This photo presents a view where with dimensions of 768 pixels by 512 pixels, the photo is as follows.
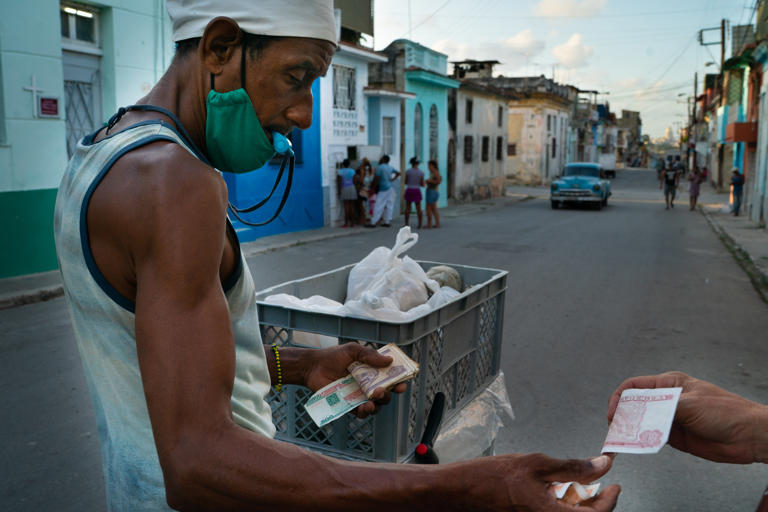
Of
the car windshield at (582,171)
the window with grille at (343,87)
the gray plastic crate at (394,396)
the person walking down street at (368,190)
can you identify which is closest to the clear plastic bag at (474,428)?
the gray plastic crate at (394,396)

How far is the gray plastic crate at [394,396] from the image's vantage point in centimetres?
234

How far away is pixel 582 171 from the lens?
87.8 feet

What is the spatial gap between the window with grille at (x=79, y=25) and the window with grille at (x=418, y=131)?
1422 cm

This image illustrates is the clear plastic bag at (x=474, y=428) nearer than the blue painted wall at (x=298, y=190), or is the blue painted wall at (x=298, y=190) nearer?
the clear plastic bag at (x=474, y=428)

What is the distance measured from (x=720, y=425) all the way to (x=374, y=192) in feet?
52.0

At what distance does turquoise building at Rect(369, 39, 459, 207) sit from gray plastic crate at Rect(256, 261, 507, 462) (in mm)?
19240

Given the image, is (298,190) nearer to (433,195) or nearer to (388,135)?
(433,195)

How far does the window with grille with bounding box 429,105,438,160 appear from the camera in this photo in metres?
24.7

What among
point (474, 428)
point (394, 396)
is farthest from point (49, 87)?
point (394, 396)

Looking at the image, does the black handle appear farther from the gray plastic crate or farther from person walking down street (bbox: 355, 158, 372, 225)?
person walking down street (bbox: 355, 158, 372, 225)

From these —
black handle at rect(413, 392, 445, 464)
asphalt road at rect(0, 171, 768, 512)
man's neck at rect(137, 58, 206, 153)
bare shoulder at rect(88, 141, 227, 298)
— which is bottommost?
asphalt road at rect(0, 171, 768, 512)

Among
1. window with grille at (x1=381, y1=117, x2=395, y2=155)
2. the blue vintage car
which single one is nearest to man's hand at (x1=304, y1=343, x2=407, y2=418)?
window with grille at (x1=381, y1=117, x2=395, y2=155)

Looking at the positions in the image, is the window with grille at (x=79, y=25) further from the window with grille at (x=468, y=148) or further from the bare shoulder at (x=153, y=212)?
the window with grille at (x=468, y=148)

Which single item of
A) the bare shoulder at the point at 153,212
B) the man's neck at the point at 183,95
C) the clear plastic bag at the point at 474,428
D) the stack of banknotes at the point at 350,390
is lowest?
the clear plastic bag at the point at 474,428
